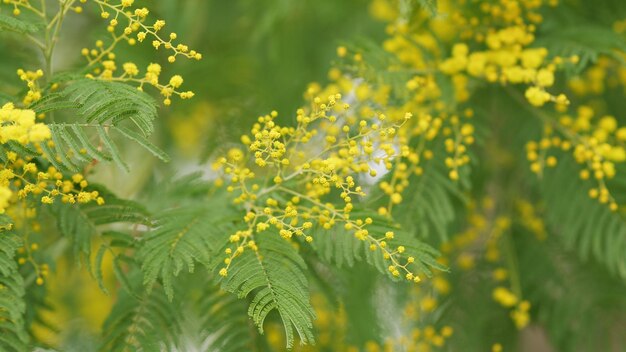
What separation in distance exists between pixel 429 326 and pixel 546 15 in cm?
95

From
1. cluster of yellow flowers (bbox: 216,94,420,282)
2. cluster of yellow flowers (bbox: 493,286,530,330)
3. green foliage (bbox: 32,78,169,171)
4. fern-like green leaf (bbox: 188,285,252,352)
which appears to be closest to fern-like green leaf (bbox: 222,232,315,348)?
cluster of yellow flowers (bbox: 216,94,420,282)

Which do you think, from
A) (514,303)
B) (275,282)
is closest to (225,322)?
(275,282)

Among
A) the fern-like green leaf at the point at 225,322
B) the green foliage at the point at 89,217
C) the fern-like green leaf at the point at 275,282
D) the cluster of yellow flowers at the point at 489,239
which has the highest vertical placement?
the cluster of yellow flowers at the point at 489,239

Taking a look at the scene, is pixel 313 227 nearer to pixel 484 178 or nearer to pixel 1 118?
pixel 1 118

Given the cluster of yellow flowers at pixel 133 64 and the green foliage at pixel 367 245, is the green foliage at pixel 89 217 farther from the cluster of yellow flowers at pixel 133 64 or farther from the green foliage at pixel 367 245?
the green foliage at pixel 367 245

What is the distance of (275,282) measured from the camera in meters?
1.43

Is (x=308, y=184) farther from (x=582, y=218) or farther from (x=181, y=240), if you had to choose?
(x=582, y=218)

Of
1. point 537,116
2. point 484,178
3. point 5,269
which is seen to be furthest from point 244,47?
point 5,269

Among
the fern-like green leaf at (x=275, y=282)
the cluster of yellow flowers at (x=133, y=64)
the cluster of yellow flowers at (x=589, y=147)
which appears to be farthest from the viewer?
the cluster of yellow flowers at (x=589, y=147)

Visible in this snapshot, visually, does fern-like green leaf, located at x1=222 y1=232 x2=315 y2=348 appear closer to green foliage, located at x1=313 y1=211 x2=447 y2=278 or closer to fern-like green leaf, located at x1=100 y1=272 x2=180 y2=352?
green foliage, located at x1=313 y1=211 x2=447 y2=278

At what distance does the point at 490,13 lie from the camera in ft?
6.83

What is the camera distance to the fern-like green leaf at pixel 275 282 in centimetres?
137

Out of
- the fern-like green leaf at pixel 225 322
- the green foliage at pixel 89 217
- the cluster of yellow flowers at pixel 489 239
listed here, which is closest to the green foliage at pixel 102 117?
the green foliage at pixel 89 217

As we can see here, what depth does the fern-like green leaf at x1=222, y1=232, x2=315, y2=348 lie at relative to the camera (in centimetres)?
137
